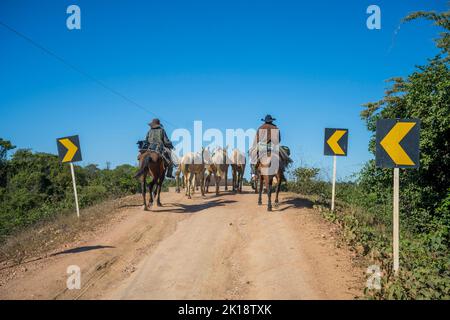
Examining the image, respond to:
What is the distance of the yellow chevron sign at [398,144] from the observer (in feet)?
25.7

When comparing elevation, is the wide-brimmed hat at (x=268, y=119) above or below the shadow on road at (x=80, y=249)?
above

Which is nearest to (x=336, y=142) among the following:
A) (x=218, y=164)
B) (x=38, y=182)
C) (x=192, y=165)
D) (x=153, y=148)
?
(x=153, y=148)

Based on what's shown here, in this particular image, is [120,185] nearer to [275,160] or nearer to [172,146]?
[172,146]

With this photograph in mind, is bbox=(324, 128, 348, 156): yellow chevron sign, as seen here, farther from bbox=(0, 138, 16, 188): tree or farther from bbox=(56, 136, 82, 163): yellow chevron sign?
bbox=(0, 138, 16, 188): tree

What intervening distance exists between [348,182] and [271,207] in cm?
825

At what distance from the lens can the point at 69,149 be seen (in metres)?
13.3

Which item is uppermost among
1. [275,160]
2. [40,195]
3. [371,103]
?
[371,103]

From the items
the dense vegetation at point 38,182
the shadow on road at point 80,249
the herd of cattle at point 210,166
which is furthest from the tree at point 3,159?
the shadow on road at point 80,249

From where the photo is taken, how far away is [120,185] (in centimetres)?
2683

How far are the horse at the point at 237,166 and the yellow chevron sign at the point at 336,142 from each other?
821cm

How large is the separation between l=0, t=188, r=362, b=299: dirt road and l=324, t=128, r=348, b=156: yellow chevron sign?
2030 mm

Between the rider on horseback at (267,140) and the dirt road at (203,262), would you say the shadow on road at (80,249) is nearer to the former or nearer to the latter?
the dirt road at (203,262)
